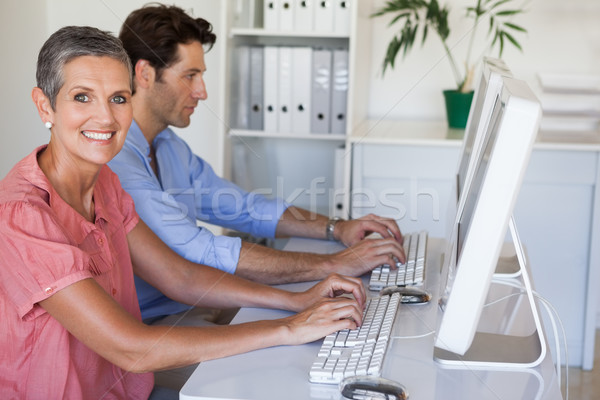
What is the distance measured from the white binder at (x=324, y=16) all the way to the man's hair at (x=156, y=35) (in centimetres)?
81

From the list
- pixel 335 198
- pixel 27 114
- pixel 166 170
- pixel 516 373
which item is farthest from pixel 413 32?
pixel 516 373

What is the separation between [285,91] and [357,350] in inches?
71.8

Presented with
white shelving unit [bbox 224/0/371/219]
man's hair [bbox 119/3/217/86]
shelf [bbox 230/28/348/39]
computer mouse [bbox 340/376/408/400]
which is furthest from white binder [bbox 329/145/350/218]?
computer mouse [bbox 340/376/408/400]

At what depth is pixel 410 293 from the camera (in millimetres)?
1440

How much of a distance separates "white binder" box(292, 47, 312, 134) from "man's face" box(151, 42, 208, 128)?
2.57 feet

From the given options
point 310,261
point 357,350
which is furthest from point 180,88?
point 357,350

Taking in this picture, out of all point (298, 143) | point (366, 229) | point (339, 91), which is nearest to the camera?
point (366, 229)

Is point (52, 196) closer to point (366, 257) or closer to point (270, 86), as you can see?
point (366, 257)

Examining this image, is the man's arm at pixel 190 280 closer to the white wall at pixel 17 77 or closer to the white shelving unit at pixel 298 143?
the white shelving unit at pixel 298 143

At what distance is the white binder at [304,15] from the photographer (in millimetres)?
2701

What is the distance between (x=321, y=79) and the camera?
9.14ft

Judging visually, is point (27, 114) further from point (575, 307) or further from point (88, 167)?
point (575, 307)

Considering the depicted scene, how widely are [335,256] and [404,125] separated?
4.97 feet

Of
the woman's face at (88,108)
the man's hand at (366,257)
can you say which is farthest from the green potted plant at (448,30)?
the woman's face at (88,108)
